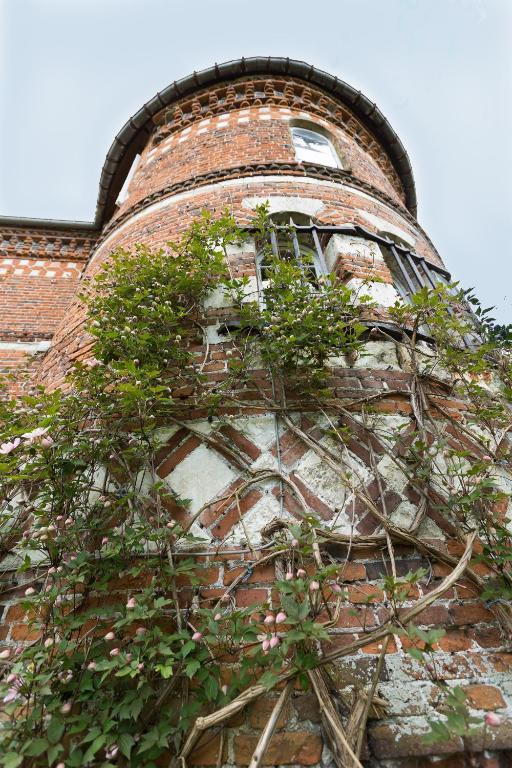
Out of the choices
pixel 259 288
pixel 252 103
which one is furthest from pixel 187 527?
pixel 252 103

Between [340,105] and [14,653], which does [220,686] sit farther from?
[340,105]

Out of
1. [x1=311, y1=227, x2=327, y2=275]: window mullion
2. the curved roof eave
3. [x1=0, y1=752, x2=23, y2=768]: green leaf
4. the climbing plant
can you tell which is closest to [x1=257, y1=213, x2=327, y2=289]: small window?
[x1=311, y1=227, x2=327, y2=275]: window mullion

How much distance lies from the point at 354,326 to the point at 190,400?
3.80ft

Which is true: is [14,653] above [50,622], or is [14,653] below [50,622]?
below

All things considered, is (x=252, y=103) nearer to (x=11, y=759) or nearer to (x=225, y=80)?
(x=225, y=80)

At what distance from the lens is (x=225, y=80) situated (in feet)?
24.5

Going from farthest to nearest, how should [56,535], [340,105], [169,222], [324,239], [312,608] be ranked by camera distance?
[340,105]
[169,222]
[324,239]
[56,535]
[312,608]

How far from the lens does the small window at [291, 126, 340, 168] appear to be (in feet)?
20.8

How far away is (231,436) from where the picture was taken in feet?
8.23

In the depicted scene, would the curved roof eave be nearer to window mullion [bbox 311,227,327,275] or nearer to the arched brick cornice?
the arched brick cornice

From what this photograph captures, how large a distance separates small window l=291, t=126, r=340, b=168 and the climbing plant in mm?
3533

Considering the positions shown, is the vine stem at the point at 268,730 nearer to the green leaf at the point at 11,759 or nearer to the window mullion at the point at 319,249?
the green leaf at the point at 11,759

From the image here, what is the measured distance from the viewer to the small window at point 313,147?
6352 mm

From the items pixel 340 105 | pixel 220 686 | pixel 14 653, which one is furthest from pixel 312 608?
pixel 340 105
